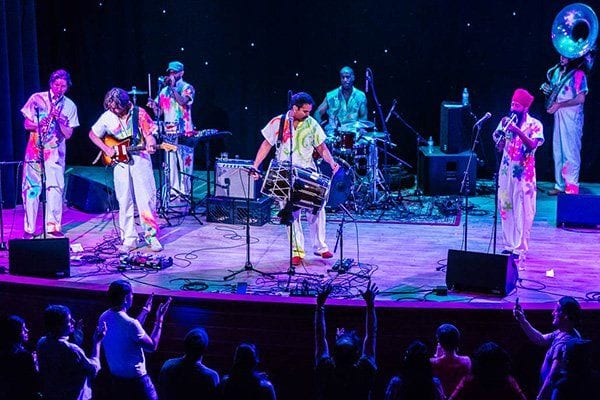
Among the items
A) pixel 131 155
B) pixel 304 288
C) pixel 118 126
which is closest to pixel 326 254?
pixel 304 288

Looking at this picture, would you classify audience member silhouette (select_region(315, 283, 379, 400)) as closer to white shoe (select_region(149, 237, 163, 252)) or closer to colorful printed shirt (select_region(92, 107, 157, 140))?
white shoe (select_region(149, 237, 163, 252))

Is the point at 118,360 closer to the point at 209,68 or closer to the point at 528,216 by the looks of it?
the point at 528,216

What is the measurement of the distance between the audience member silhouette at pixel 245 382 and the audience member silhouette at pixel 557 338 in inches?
80.1

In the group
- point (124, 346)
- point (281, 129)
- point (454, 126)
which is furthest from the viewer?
point (454, 126)

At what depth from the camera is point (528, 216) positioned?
9.71 meters

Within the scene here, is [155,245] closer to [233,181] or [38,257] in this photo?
[38,257]

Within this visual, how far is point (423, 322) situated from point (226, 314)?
67.9 inches

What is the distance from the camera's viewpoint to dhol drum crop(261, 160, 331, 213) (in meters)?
9.24

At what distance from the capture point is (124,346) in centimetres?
655

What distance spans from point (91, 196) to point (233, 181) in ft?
7.17

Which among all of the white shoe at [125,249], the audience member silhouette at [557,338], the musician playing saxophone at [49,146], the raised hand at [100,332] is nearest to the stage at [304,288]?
the white shoe at [125,249]

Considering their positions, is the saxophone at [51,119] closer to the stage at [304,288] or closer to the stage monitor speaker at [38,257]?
the stage at [304,288]

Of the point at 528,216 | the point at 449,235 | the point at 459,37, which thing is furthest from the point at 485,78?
the point at 528,216

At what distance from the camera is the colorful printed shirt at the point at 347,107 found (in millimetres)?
13805
